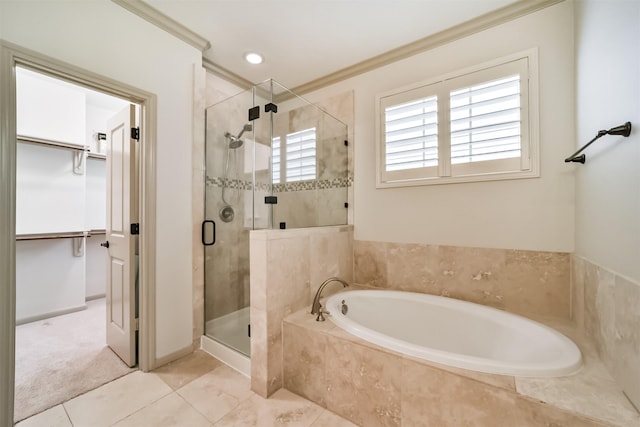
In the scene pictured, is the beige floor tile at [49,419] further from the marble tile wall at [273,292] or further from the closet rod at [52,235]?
the closet rod at [52,235]

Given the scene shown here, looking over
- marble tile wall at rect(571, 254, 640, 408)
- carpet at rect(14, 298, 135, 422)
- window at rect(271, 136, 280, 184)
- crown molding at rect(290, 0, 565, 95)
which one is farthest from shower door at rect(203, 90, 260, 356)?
marble tile wall at rect(571, 254, 640, 408)

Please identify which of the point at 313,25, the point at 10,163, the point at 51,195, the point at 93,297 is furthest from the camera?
the point at 93,297

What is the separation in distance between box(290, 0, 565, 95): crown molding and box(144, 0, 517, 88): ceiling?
4cm

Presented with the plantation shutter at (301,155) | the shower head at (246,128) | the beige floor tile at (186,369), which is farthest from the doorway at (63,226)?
the plantation shutter at (301,155)

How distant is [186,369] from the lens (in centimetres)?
176

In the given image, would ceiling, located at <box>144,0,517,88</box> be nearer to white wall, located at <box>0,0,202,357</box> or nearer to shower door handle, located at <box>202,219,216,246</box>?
white wall, located at <box>0,0,202,357</box>

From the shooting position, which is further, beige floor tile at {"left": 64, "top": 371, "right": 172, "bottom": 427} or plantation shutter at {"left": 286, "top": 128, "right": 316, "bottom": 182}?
plantation shutter at {"left": 286, "top": 128, "right": 316, "bottom": 182}

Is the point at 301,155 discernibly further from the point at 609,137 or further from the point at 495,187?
the point at 609,137

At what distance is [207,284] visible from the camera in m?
2.12

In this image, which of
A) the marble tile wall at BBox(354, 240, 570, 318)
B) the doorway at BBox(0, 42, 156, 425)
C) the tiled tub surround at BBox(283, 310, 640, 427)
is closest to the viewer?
the tiled tub surround at BBox(283, 310, 640, 427)

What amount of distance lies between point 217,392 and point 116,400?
22.5 inches

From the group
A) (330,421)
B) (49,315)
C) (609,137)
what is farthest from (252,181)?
(49,315)

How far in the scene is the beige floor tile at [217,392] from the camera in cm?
139

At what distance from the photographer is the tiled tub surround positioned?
85 centimetres
